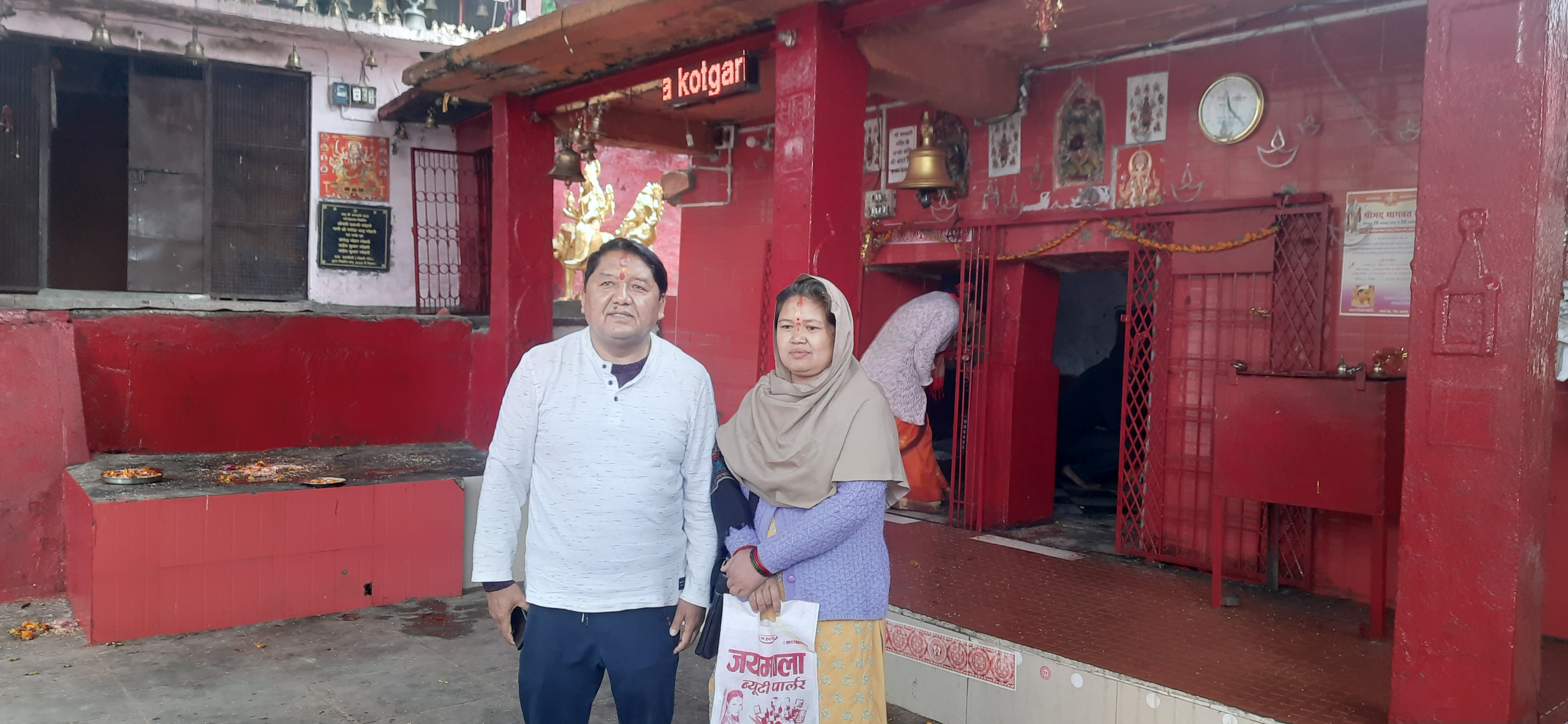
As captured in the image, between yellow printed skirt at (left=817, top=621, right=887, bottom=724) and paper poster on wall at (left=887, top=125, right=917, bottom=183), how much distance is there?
486 centimetres

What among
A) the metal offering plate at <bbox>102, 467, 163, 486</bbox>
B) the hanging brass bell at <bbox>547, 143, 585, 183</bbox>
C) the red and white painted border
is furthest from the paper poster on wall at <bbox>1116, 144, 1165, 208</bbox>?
the metal offering plate at <bbox>102, 467, 163, 486</bbox>

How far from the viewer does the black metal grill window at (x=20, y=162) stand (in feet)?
25.6

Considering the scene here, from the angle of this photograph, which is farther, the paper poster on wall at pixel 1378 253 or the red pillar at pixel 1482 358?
the paper poster on wall at pixel 1378 253

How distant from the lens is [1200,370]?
5.53m

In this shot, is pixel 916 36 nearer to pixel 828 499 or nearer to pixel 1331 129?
pixel 1331 129

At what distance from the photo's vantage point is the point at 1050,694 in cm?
379

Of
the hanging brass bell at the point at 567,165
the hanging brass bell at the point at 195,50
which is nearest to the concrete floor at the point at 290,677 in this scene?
the hanging brass bell at the point at 567,165

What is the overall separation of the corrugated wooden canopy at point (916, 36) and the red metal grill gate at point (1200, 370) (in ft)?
3.71

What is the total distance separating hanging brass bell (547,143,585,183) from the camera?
694 centimetres

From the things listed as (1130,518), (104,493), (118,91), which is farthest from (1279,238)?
(118,91)

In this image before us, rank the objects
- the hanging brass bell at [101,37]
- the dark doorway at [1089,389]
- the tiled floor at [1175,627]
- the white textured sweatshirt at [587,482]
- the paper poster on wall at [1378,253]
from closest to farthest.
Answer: the white textured sweatshirt at [587,482] < the tiled floor at [1175,627] < the paper poster on wall at [1378,253] < the hanging brass bell at [101,37] < the dark doorway at [1089,389]

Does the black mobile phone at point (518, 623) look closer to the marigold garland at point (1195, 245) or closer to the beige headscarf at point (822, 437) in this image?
the beige headscarf at point (822, 437)

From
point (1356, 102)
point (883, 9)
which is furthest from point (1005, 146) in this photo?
point (883, 9)

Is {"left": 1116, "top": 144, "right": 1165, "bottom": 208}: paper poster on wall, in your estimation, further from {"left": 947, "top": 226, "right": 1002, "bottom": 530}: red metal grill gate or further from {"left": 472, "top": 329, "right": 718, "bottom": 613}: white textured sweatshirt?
{"left": 472, "top": 329, "right": 718, "bottom": 613}: white textured sweatshirt
